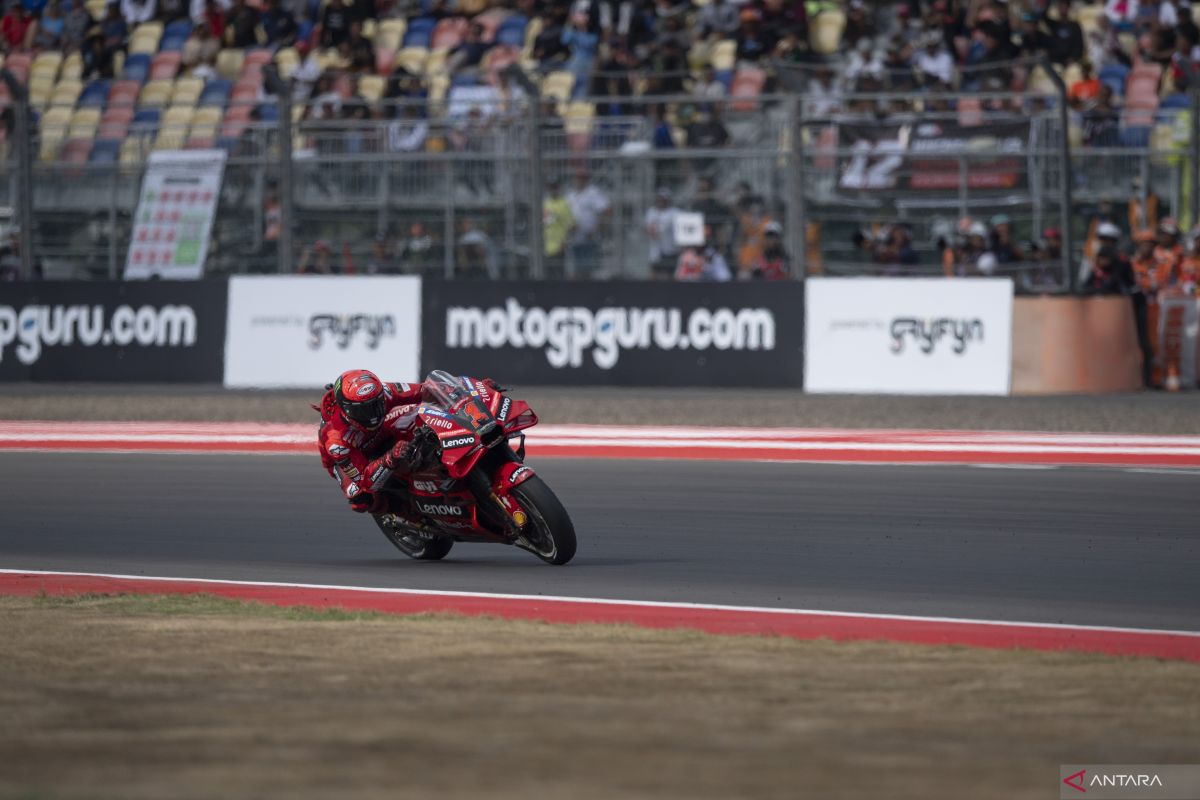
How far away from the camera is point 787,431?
1622 centimetres

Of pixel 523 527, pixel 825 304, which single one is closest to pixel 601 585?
pixel 523 527

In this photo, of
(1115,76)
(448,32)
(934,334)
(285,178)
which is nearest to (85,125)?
(285,178)

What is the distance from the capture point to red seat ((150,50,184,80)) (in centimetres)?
2659

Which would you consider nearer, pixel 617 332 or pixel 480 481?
pixel 480 481

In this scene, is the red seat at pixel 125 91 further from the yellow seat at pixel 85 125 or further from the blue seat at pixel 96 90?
the yellow seat at pixel 85 125

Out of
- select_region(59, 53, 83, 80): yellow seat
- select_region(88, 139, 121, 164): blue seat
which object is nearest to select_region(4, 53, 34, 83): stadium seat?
select_region(59, 53, 83, 80): yellow seat

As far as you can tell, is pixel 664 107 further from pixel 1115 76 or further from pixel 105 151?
pixel 105 151

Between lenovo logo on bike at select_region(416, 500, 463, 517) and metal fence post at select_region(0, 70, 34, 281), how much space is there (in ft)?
40.5

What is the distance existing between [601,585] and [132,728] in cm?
356

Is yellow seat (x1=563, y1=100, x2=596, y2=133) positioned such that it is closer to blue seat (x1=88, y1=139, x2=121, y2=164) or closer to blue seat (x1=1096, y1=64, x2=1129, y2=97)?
blue seat (x1=88, y1=139, x2=121, y2=164)

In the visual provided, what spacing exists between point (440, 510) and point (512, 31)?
53.7ft

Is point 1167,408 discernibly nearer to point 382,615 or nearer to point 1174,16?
point 1174,16

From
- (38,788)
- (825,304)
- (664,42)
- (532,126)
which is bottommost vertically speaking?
(38,788)

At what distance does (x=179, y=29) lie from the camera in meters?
27.3
